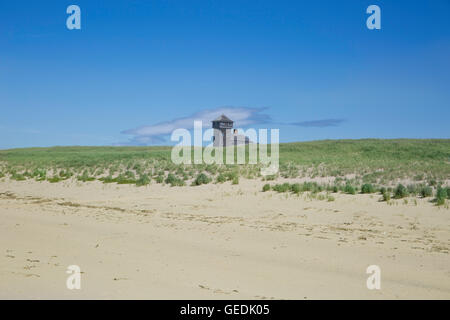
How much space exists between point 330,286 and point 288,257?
211 centimetres

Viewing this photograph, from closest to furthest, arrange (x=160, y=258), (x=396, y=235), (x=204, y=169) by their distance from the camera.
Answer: (x=160, y=258) < (x=396, y=235) < (x=204, y=169)

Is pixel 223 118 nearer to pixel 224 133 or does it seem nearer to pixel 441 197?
pixel 224 133

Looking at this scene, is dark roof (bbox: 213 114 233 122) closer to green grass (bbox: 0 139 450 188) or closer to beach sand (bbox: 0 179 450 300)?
green grass (bbox: 0 139 450 188)

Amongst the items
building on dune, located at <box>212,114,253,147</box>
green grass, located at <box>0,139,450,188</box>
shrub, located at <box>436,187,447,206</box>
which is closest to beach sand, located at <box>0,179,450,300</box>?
shrub, located at <box>436,187,447,206</box>

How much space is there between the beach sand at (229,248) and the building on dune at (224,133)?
60.2 metres

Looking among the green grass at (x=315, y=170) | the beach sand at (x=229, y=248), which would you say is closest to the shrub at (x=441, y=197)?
the beach sand at (x=229, y=248)

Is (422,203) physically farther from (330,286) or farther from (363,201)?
(330,286)

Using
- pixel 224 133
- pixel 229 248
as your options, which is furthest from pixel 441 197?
pixel 224 133

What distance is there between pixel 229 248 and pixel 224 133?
229 feet

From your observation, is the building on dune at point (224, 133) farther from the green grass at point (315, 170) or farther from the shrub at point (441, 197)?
the shrub at point (441, 197)

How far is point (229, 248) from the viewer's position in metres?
9.41

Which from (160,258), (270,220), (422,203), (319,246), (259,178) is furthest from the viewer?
(259,178)

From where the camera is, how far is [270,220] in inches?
542
